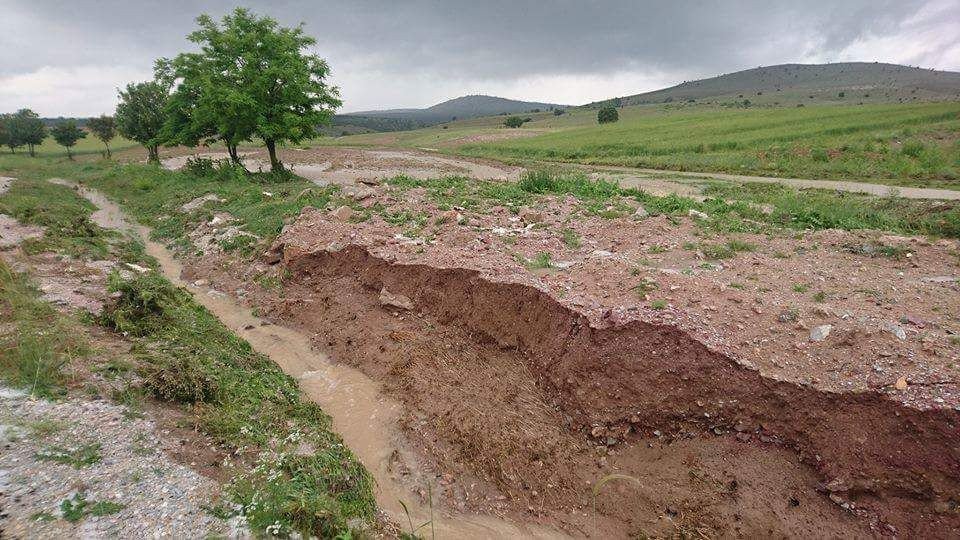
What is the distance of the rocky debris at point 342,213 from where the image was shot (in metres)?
12.8

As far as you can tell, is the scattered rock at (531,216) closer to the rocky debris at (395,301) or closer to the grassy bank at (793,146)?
the rocky debris at (395,301)

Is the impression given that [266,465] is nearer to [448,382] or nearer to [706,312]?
[448,382]

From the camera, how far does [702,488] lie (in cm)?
540

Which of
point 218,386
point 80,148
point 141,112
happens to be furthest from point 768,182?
point 80,148

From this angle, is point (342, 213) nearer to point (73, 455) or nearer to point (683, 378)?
point (73, 455)

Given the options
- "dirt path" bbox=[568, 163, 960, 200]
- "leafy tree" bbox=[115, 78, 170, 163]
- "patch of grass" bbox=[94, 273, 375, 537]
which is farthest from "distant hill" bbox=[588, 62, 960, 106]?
"patch of grass" bbox=[94, 273, 375, 537]

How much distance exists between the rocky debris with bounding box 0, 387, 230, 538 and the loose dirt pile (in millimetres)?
2774

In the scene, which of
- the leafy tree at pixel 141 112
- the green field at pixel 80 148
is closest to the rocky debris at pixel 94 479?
the leafy tree at pixel 141 112

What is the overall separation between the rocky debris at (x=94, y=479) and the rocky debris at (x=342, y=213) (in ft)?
26.7

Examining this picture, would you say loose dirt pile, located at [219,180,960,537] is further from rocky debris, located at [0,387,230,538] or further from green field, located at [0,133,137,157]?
green field, located at [0,133,137,157]

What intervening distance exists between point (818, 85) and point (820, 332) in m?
154

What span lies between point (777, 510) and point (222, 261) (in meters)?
13.1

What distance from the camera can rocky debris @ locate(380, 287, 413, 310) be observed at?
9.01 metres

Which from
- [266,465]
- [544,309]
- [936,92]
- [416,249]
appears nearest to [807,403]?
[544,309]
